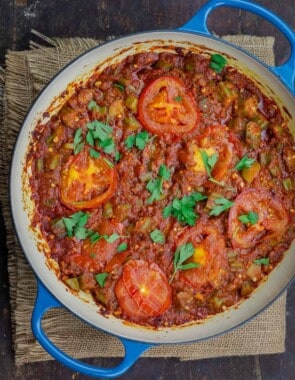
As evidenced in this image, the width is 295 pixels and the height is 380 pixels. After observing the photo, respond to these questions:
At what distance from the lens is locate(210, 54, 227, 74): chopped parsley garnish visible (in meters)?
3.54

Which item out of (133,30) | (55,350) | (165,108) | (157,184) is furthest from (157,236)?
(133,30)

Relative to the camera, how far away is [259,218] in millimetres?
3572

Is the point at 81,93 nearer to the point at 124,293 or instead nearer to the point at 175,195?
the point at 175,195

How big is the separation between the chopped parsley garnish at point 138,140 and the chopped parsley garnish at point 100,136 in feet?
0.27

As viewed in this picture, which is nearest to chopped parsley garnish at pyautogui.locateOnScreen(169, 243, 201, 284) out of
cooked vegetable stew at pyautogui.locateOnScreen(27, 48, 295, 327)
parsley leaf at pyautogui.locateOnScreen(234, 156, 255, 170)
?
cooked vegetable stew at pyautogui.locateOnScreen(27, 48, 295, 327)

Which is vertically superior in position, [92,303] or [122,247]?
[122,247]

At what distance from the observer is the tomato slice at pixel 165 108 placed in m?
3.49

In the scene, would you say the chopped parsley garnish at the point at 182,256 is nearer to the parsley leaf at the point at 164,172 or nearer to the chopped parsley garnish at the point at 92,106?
the parsley leaf at the point at 164,172

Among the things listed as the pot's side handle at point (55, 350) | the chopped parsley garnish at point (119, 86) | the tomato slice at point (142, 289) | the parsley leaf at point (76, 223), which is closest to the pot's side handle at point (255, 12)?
the chopped parsley garnish at point (119, 86)

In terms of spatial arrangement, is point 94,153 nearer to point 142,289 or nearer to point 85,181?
point 85,181

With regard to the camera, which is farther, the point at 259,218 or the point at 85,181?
the point at 259,218

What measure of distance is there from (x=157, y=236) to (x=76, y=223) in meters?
0.42

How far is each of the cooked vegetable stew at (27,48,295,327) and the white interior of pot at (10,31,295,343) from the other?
0.22ft

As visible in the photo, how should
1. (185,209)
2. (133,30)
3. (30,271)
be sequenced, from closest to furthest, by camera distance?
(185,209), (30,271), (133,30)
